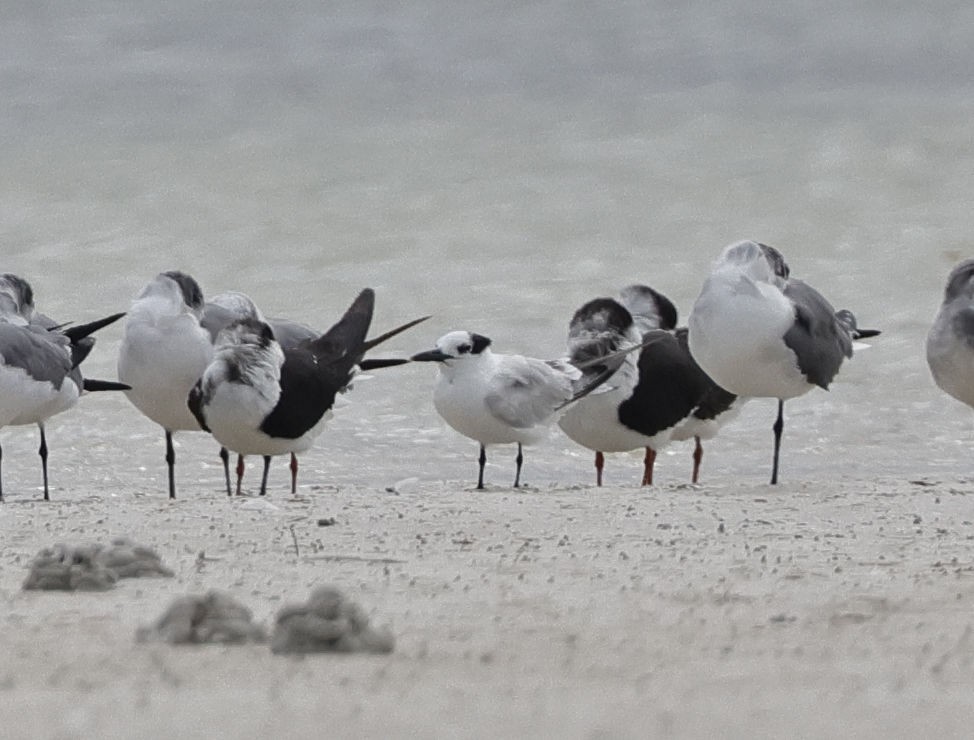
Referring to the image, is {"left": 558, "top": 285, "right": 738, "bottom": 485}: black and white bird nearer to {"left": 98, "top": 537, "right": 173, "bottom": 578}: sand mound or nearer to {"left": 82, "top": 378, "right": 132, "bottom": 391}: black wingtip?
{"left": 82, "top": 378, "right": 132, "bottom": 391}: black wingtip

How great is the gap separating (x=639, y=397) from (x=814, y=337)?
105 cm

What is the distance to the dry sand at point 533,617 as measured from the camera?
3.42 m

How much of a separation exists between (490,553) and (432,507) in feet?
3.69

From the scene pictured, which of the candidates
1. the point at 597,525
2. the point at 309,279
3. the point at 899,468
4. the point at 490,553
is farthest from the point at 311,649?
the point at 309,279

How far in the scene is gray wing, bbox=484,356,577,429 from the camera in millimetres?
8688

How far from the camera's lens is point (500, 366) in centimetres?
887

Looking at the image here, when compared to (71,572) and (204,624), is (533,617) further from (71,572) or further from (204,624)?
(71,572)

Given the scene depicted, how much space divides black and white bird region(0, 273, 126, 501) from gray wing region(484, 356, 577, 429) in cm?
170

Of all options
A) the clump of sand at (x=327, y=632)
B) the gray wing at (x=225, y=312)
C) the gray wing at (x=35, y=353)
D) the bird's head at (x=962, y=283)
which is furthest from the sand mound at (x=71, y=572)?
the bird's head at (x=962, y=283)

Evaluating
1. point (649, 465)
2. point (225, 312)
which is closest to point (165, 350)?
point (225, 312)

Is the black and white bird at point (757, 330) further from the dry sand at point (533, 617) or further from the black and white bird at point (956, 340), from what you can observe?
the dry sand at point (533, 617)

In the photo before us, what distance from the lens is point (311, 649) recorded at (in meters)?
4.08

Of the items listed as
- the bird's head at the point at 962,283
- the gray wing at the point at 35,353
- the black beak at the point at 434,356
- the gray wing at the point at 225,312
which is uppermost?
the bird's head at the point at 962,283

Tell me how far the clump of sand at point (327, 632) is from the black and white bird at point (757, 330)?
4250 mm
